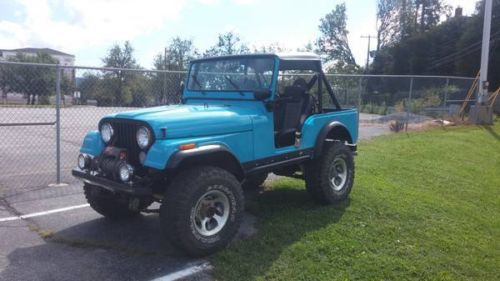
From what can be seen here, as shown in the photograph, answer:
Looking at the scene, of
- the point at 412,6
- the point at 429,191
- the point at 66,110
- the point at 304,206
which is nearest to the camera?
the point at 304,206

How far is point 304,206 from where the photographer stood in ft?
19.1

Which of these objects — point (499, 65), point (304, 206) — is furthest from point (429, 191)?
point (499, 65)

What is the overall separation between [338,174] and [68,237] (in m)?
3.43

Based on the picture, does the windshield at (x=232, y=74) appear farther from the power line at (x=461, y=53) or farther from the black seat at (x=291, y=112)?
the power line at (x=461, y=53)

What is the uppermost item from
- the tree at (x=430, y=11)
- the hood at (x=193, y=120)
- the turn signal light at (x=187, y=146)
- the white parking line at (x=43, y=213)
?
the tree at (x=430, y=11)

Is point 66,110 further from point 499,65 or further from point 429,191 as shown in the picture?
point 499,65

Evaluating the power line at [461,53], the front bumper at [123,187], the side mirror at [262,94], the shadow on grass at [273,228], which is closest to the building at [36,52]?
the power line at [461,53]

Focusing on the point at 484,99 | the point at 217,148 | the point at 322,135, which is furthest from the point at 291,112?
the point at 484,99

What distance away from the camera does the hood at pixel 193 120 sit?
13.8ft

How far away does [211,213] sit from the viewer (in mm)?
4406

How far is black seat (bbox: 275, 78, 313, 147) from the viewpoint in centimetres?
556

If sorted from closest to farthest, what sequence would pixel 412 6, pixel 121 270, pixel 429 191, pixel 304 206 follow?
1. pixel 121 270
2. pixel 304 206
3. pixel 429 191
4. pixel 412 6

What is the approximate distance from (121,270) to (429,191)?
5.04m

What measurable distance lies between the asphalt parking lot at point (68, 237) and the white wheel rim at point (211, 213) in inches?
12.1
